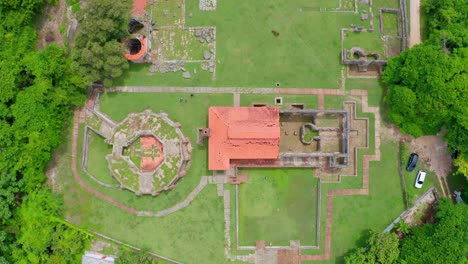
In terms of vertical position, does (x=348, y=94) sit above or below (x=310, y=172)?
above

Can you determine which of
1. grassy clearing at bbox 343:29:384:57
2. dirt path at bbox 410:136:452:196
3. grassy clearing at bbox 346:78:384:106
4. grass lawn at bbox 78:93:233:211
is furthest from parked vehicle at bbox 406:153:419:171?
grass lawn at bbox 78:93:233:211

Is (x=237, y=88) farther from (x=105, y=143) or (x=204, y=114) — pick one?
(x=105, y=143)

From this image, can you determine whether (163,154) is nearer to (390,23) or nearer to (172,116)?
(172,116)

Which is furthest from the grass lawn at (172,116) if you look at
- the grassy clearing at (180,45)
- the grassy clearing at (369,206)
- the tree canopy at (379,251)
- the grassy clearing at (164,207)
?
the tree canopy at (379,251)

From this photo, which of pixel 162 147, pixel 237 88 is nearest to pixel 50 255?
pixel 162 147

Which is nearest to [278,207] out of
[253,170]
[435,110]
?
[253,170]

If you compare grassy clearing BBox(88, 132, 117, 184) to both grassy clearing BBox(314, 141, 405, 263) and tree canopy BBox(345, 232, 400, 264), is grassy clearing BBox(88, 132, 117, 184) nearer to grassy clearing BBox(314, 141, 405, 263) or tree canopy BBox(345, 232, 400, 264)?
grassy clearing BBox(314, 141, 405, 263)
